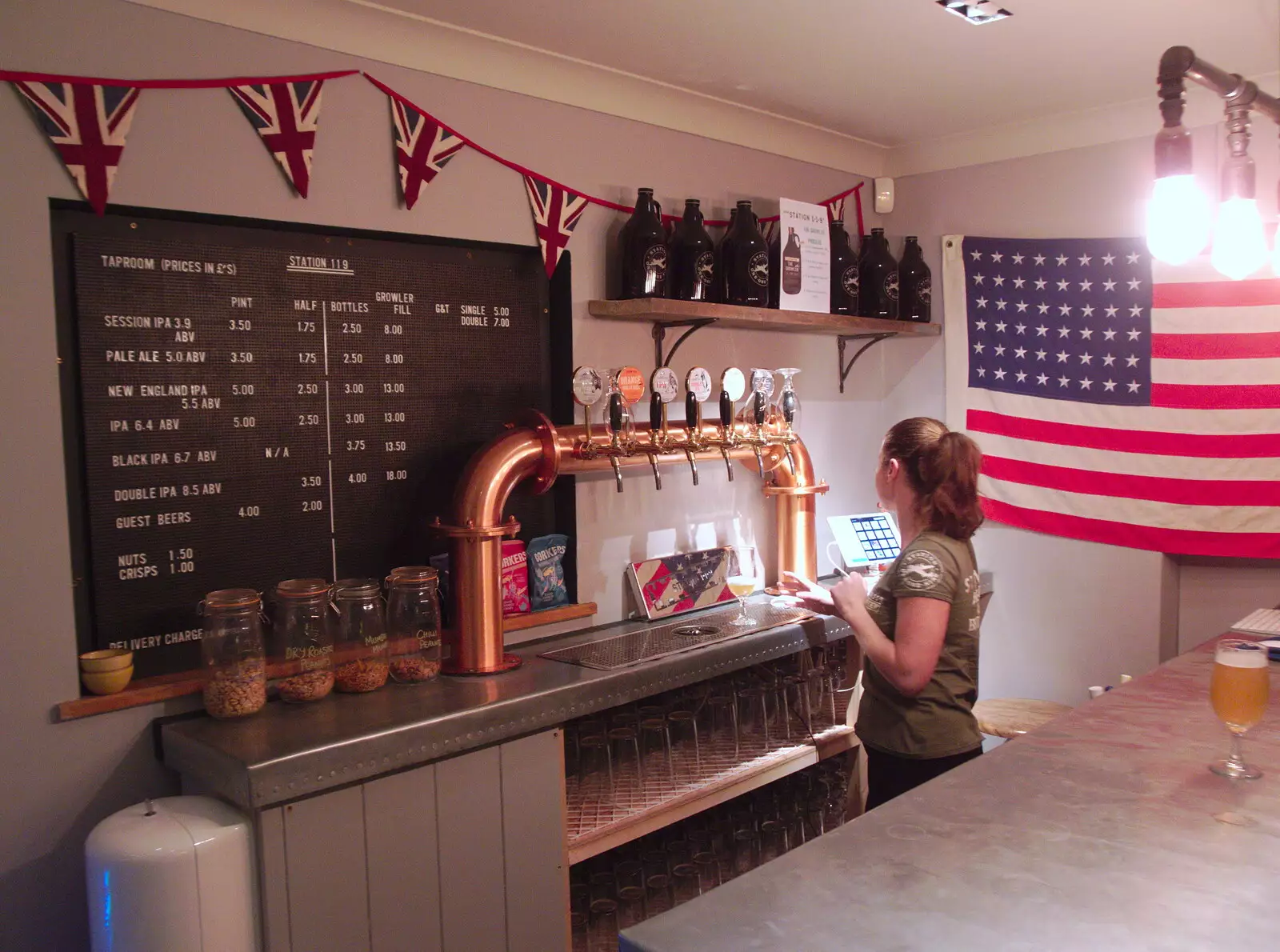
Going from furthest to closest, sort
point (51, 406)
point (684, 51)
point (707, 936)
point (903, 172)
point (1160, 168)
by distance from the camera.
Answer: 1. point (903, 172)
2. point (684, 51)
3. point (51, 406)
4. point (1160, 168)
5. point (707, 936)

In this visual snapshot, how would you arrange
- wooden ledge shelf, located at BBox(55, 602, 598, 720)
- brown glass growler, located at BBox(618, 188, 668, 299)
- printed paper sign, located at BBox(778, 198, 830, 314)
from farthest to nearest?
printed paper sign, located at BBox(778, 198, 830, 314), brown glass growler, located at BBox(618, 188, 668, 299), wooden ledge shelf, located at BBox(55, 602, 598, 720)

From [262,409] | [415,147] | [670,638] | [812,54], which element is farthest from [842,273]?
[262,409]

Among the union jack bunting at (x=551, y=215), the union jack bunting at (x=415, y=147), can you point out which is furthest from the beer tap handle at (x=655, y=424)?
the union jack bunting at (x=415, y=147)

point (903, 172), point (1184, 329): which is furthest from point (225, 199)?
point (1184, 329)

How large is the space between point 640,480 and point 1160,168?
5.67 feet

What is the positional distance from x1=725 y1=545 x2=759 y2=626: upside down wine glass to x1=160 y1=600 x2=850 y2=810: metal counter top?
356 millimetres

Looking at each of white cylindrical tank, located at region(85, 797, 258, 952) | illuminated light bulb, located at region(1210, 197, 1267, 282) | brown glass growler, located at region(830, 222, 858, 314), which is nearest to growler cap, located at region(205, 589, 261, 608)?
white cylindrical tank, located at region(85, 797, 258, 952)

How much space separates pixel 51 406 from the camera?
200 cm

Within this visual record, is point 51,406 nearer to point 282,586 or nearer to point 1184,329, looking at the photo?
point 282,586

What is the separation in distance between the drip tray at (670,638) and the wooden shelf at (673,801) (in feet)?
1.21

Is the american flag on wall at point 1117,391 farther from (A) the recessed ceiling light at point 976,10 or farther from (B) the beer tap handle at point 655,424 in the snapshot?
(B) the beer tap handle at point 655,424

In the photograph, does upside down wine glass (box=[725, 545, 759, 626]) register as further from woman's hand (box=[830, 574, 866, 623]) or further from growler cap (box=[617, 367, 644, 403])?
growler cap (box=[617, 367, 644, 403])

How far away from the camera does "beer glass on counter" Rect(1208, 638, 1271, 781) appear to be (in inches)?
64.5

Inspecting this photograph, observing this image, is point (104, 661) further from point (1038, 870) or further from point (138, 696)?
point (1038, 870)
